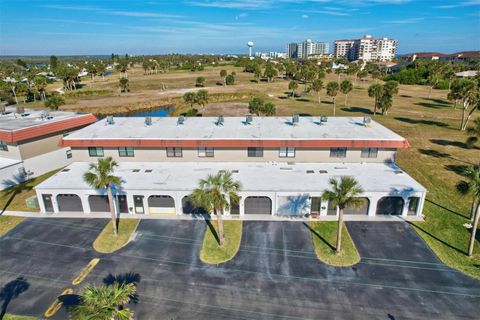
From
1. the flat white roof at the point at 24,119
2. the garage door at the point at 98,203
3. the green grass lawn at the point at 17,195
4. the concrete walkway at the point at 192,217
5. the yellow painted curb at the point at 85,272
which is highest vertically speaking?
the flat white roof at the point at 24,119

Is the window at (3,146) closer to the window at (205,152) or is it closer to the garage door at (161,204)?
the garage door at (161,204)

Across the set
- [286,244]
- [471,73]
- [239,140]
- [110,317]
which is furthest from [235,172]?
[471,73]

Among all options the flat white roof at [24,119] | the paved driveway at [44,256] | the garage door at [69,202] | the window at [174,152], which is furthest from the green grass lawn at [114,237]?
the flat white roof at [24,119]

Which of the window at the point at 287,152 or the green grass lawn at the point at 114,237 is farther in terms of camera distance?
the window at the point at 287,152

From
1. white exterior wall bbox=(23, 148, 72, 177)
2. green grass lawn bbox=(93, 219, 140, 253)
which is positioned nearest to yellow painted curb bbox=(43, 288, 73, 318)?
green grass lawn bbox=(93, 219, 140, 253)

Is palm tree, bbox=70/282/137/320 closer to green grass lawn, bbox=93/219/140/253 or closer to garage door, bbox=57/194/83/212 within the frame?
green grass lawn, bbox=93/219/140/253

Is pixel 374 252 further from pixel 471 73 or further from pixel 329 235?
pixel 471 73
